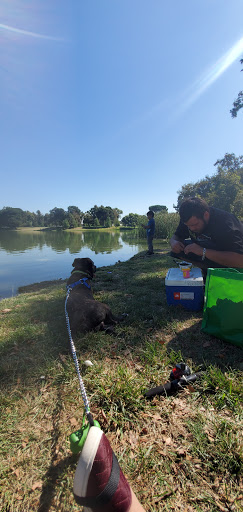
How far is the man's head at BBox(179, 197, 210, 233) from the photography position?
3.03 meters

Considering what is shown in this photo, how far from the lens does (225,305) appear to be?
92.1 inches

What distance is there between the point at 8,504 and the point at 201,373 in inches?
62.3

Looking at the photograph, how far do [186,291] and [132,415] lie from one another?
2.07 metres

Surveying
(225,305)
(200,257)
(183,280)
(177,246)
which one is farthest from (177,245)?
(225,305)

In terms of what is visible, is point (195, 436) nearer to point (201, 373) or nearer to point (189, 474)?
point (189, 474)

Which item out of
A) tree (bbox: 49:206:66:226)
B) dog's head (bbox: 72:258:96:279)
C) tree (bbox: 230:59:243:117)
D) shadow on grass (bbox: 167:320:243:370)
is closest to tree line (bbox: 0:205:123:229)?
tree (bbox: 49:206:66:226)

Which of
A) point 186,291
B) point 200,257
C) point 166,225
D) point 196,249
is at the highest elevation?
point 166,225

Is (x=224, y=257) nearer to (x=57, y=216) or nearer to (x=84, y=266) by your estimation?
(x=84, y=266)

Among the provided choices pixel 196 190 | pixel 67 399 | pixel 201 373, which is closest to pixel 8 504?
pixel 67 399

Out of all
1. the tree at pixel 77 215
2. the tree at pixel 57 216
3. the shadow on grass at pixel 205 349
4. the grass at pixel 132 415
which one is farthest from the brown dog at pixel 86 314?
the tree at pixel 57 216

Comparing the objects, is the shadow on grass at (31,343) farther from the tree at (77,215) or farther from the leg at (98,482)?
the tree at (77,215)

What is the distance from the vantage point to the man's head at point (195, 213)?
303cm

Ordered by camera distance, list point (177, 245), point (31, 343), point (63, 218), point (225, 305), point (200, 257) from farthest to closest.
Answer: point (63, 218) → point (177, 245) → point (200, 257) → point (31, 343) → point (225, 305)

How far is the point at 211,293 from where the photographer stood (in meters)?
2.47
